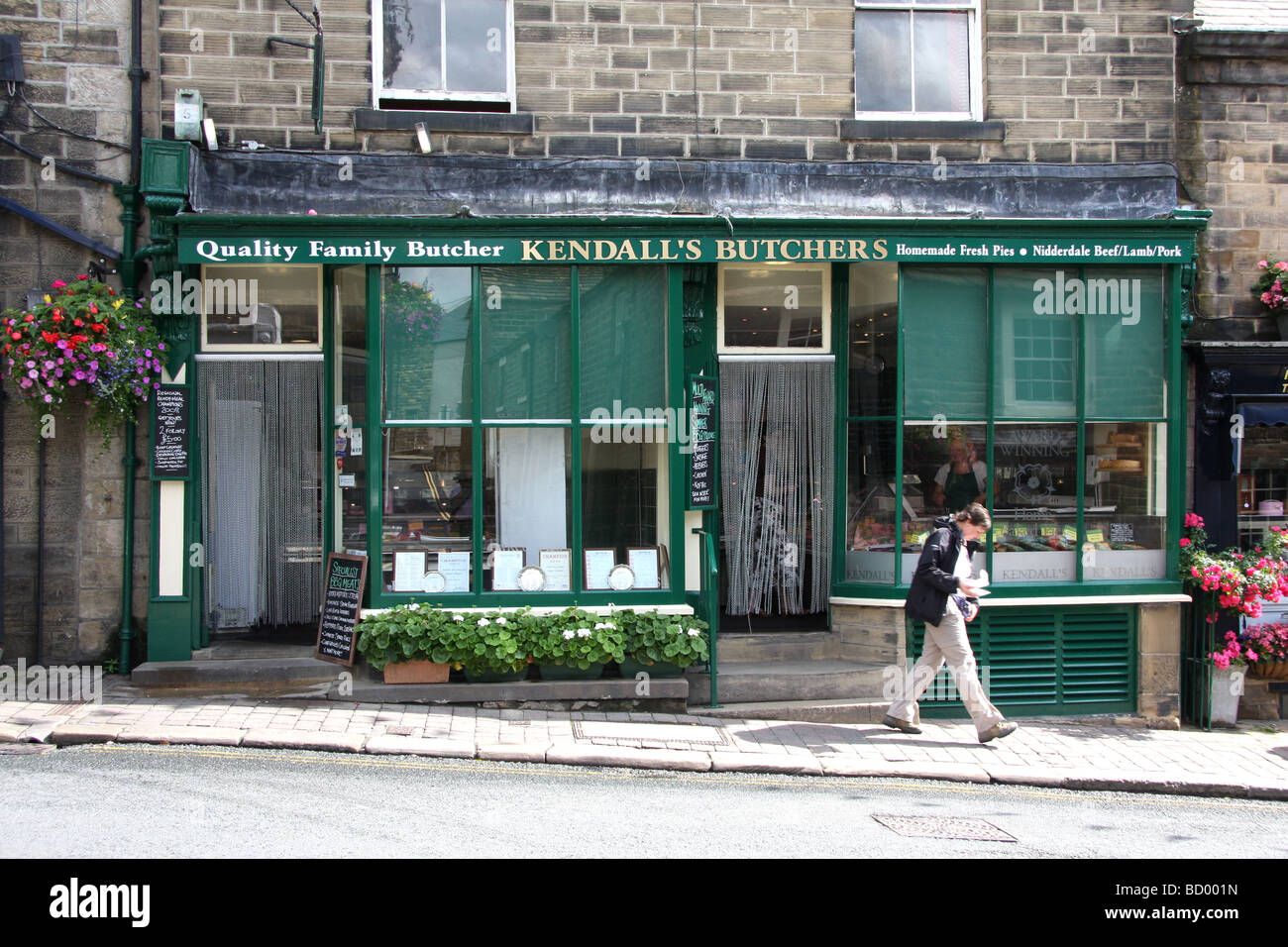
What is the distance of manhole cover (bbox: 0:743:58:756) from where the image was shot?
23.2 feet

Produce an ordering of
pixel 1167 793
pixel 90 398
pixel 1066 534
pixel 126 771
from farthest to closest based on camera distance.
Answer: pixel 1066 534
pixel 90 398
pixel 1167 793
pixel 126 771

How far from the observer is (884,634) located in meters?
9.53

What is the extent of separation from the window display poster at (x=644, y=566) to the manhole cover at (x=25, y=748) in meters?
4.60

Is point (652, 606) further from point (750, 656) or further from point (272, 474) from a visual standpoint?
point (272, 474)

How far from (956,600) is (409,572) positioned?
15.1 ft

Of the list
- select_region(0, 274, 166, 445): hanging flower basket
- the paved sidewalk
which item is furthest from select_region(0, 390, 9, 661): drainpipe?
the paved sidewalk

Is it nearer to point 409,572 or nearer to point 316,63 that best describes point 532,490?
point 409,572

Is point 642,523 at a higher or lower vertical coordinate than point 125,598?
higher

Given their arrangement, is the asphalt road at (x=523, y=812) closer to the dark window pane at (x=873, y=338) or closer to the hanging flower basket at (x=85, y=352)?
the hanging flower basket at (x=85, y=352)

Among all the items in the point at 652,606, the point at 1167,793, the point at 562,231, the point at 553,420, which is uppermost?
the point at 562,231

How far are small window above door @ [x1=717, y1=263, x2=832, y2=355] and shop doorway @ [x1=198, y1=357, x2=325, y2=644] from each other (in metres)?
3.87

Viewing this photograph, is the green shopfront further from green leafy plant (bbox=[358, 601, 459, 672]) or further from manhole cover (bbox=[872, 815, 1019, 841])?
manhole cover (bbox=[872, 815, 1019, 841])

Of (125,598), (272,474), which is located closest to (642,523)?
(272,474)

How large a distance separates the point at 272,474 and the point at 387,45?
4.02m
